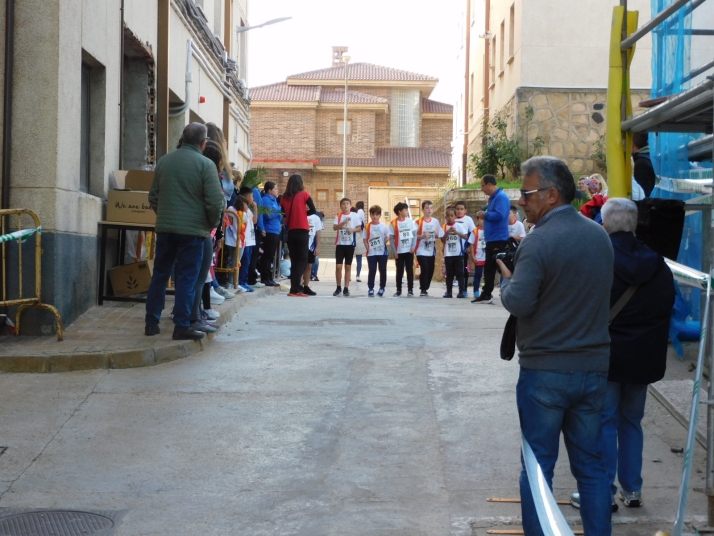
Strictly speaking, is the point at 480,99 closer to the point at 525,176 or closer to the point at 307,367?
the point at 307,367

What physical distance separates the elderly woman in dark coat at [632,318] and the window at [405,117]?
56.3 meters

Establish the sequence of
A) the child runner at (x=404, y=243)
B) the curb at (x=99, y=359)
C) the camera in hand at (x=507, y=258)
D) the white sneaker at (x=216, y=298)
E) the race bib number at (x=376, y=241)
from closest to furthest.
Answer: the camera in hand at (x=507, y=258), the curb at (x=99, y=359), the white sneaker at (x=216, y=298), the child runner at (x=404, y=243), the race bib number at (x=376, y=241)

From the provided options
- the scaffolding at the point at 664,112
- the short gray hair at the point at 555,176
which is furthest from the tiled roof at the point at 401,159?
the short gray hair at the point at 555,176

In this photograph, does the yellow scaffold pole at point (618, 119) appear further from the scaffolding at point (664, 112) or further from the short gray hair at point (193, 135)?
the short gray hair at point (193, 135)

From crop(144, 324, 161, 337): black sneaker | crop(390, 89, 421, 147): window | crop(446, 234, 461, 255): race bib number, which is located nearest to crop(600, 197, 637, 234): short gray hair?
crop(144, 324, 161, 337): black sneaker

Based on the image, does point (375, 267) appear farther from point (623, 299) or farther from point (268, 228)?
point (623, 299)

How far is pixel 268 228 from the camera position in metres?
16.7

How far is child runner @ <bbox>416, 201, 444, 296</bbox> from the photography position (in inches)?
681

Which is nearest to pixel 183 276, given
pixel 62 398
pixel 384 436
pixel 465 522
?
pixel 62 398

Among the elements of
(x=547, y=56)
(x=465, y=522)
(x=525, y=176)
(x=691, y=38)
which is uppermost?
(x=547, y=56)

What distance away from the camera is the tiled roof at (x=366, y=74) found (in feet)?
200

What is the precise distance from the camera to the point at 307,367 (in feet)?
27.1

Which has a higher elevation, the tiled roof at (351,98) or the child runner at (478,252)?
the tiled roof at (351,98)

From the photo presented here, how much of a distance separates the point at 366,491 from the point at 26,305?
14.8ft
